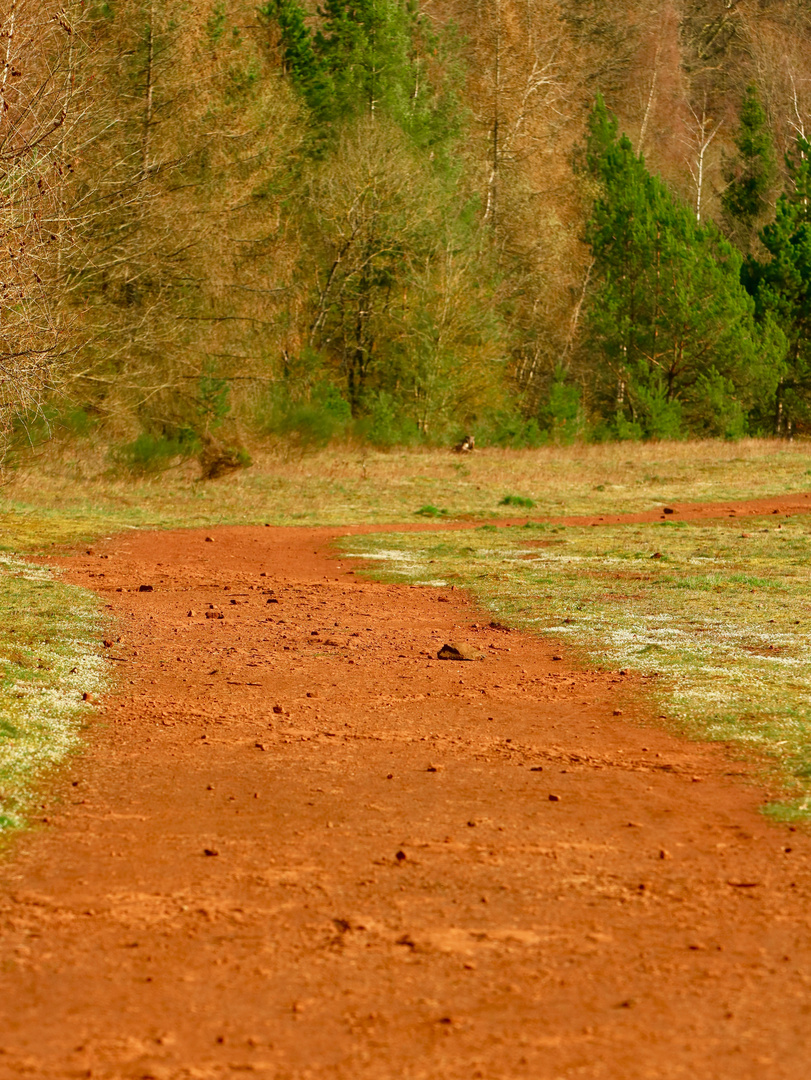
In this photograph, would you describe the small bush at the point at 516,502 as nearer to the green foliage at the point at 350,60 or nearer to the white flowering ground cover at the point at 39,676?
the white flowering ground cover at the point at 39,676

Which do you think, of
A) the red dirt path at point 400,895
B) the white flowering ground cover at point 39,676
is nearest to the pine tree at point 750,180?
the white flowering ground cover at point 39,676

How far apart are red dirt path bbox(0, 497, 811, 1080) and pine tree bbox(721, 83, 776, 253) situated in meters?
45.5

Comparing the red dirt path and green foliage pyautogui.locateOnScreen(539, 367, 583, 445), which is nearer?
the red dirt path

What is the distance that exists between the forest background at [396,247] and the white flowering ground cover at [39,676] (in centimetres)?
727

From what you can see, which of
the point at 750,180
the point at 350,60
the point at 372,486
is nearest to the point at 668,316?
the point at 350,60

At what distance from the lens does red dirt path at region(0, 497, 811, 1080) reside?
368 cm

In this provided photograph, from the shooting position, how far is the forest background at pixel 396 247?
89.2 ft

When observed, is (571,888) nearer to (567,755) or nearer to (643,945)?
(643,945)

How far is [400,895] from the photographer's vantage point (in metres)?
4.93

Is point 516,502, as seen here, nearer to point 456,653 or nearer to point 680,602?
point 680,602

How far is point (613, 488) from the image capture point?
2670 centimetres

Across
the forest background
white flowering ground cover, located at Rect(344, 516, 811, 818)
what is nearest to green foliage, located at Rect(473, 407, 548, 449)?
the forest background

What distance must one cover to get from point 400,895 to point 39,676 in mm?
4083

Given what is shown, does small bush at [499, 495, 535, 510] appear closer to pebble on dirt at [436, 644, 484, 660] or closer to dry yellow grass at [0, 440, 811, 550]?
dry yellow grass at [0, 440, 811, 550]
